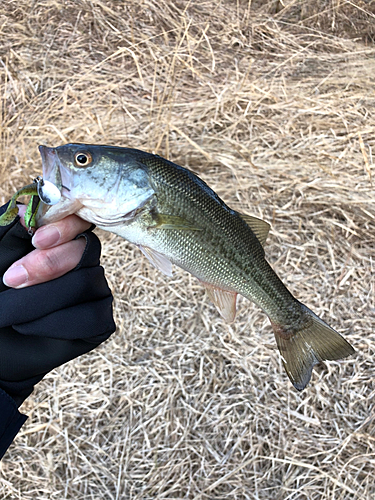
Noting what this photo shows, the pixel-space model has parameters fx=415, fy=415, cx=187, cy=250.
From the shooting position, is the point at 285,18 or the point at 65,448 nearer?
the point at 65,448

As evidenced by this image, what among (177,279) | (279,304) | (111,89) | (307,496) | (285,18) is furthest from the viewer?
(285,18)

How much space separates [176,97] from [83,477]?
11.2 ft

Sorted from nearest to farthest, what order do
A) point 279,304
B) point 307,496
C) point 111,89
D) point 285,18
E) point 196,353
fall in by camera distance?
1. point 279,304
2. point 307,496
3. point 196,353
4. point 111,89
5. point 285,18

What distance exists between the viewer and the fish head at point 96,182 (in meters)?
1.48

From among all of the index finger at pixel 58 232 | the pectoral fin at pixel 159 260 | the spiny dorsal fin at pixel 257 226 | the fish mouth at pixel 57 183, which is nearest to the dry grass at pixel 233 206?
the spiny dorsal fin at pixel 257 226

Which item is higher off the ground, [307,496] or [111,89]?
[111,89]

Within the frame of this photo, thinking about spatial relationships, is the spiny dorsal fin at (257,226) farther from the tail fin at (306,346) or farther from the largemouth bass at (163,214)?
the tail fin at (306,346)

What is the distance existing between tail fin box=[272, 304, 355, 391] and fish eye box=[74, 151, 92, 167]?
3.69 feet

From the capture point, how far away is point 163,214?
5.11ft

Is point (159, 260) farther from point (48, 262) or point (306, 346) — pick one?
point (306, 346)

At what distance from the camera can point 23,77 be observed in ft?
14.1

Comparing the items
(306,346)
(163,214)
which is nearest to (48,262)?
(163,214)

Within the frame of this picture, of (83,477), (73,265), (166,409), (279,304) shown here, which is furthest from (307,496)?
(73,265)

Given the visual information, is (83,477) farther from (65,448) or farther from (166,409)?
(166,409)
